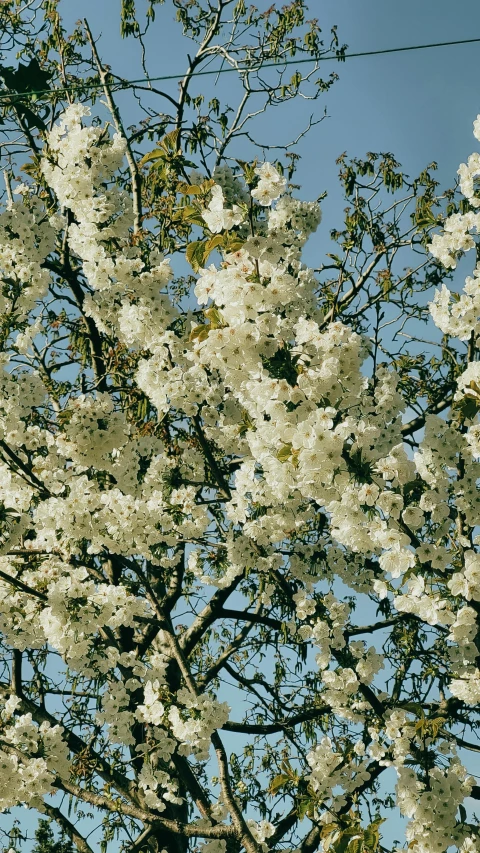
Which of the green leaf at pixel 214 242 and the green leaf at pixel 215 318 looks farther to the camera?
the green leaf at pixel 214 242

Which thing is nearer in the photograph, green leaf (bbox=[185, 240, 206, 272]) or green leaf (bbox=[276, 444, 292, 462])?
A: green leaf (bbox=[276, 444, 292, 462])

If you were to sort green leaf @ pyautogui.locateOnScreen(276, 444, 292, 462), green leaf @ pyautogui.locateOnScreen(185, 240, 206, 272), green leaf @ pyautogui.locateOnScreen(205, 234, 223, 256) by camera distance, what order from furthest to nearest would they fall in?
1. green leaf @ pyautogui.locateOnScreen(185, 240, 206, 272)
2. green leaf @ pyautogui.locateOnScreen(205, 234, 223, 256)
3. green leaf @ pyautogui.locateOnScreen(276, 444, 292, 462)

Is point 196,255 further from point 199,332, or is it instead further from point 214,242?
point 199,332

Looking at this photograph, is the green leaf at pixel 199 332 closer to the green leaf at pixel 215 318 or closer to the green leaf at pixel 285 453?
the green leaf at pixel 215 318

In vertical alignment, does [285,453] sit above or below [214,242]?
below

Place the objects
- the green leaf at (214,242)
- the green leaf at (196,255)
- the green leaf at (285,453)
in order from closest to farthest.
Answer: the green leaf at (285,453) < the green leaf at (214,242) < the green leaf at (196,255)

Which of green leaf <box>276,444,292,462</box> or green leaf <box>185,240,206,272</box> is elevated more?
green leaf <box>185,240,206,272</box>

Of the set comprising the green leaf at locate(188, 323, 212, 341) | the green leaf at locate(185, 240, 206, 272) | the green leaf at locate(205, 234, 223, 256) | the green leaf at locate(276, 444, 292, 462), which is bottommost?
the green leaf at locate(276, 444, 292, 462)

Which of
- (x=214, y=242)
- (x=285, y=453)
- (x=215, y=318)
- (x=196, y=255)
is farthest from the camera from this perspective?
(x=196, y=255)

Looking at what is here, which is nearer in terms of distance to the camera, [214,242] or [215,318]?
[215,318]

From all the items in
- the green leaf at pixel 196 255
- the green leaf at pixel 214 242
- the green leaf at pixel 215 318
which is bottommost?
the green leaf at pixel 215 318

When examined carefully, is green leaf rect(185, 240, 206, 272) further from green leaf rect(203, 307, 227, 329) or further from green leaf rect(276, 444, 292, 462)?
green leaf rect(276, 444, 292, 462)

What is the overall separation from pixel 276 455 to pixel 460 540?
87 cm

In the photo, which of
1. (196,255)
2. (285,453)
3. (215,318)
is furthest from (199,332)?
(285,453)
